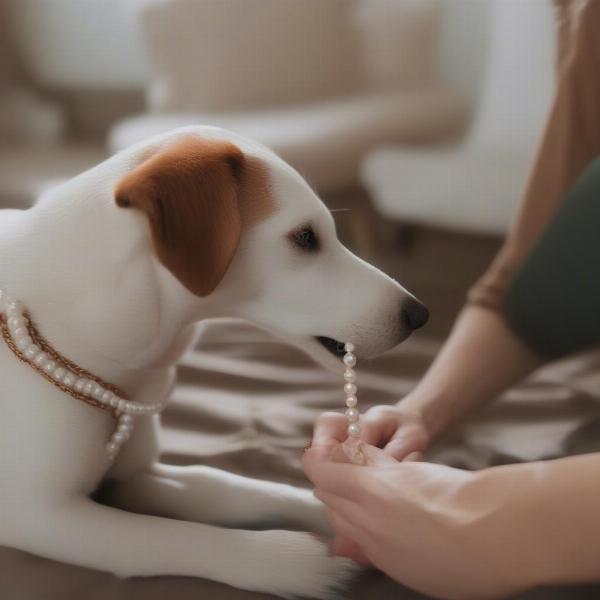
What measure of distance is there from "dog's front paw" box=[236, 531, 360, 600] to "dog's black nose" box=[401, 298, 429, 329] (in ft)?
0.62

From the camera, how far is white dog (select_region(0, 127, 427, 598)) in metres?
0.58

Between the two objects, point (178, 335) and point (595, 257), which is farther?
point (595, 257)

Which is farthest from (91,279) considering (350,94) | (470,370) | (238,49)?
(350,94)

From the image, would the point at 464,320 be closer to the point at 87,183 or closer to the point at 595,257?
the point at 595,257

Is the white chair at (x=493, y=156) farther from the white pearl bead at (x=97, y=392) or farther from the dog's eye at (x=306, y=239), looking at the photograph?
the white pearl bead at (x=97, y=392)

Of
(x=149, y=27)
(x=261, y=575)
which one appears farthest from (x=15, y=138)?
(x=261, y=575)

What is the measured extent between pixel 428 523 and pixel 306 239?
0.25m

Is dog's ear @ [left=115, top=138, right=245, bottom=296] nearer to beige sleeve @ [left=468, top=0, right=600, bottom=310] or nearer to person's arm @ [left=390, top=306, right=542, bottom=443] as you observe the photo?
person's arm @ [left=390, top=306, right=542, bottom=443]

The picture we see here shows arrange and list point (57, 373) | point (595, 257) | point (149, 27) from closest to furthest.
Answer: point (57, 373) → point (595, 257) → point (149, 27)

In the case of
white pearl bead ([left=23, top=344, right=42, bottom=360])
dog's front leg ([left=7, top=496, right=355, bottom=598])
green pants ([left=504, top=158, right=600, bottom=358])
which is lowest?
dog's front leg ([left=7, top=496, right=355, bottom=598])

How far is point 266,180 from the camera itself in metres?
0.64

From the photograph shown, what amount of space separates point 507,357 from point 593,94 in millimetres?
285

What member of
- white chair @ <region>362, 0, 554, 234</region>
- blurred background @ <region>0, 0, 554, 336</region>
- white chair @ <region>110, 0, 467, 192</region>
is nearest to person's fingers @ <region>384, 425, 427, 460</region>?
blurred background @ <region>0, 0, 554, 336</region>

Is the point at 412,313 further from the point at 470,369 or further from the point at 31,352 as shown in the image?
the point at 31,352
